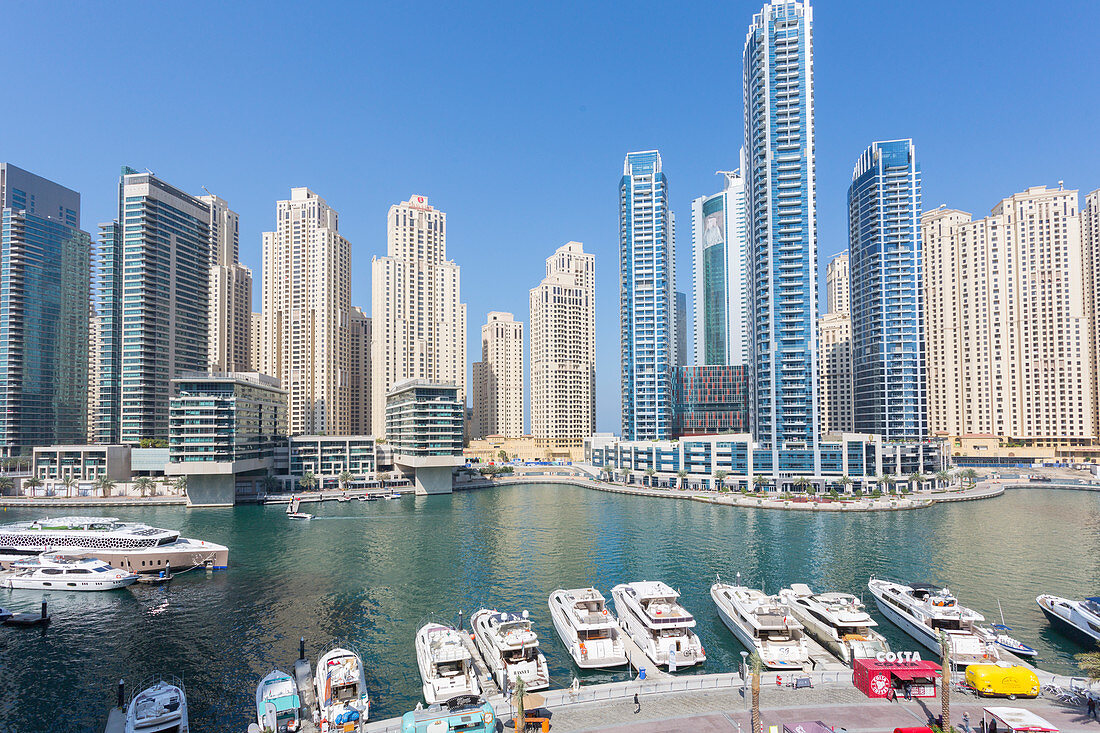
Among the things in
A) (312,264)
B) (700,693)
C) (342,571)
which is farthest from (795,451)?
(312,264)

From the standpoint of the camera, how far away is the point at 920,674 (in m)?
32.0

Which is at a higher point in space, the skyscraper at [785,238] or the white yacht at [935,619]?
the skyscraper at [785,238]

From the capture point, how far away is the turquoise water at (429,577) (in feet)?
130

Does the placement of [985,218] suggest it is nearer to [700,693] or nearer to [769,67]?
[769,67]

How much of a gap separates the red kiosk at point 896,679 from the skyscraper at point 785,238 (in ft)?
354

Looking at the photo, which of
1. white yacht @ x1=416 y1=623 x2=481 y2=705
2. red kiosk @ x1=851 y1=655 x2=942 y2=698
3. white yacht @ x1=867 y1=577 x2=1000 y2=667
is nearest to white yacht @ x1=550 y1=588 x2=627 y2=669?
white yacht @ x1=416 y1=623 x2=481 y2=705

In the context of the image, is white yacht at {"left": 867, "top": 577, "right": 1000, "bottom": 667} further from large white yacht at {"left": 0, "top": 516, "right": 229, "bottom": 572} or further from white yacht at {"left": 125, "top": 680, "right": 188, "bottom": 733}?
large white yacht at {"left": 0, "top": 516, "right": 229, "bottom": 572}

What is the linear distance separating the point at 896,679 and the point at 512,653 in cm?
2134

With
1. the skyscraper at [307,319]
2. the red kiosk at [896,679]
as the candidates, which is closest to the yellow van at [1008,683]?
the red kiosk at [896,679]

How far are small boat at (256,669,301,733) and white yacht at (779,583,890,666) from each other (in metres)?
32.4

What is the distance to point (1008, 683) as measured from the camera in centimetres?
3112

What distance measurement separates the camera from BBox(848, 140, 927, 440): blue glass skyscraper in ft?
519

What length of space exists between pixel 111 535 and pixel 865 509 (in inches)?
4555

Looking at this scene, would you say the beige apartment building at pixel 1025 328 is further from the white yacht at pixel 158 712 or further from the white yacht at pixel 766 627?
the white yacht at pixel 158 712
